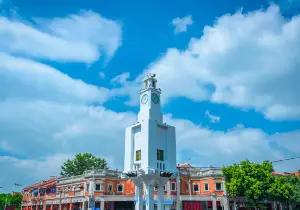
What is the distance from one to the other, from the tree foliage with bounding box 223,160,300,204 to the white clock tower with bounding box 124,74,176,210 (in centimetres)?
2035

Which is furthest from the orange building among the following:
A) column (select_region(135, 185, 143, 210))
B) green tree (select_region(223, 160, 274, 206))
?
column (select_region(135, 185, 143, 210))

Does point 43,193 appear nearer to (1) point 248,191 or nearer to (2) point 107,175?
(2) point 107,175

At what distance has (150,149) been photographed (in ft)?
111

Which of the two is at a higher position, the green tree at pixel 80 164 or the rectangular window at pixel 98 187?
the green tree at pixel 80 164

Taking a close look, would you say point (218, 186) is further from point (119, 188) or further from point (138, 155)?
point (138, 155)

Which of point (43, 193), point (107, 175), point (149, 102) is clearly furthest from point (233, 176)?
point (43, 193)

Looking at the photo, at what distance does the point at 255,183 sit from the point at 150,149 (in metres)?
24.6

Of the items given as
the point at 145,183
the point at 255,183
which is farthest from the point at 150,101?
the point at 255,183

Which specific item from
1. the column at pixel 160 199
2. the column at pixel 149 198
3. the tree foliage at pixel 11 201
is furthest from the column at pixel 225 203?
the tree foliage at pixel 11 201

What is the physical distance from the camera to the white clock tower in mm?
33781

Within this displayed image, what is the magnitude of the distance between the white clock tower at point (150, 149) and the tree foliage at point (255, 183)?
66.8 feet

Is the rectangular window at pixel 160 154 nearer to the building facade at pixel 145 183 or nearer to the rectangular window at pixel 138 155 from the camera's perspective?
the building facade at pixel 145 183

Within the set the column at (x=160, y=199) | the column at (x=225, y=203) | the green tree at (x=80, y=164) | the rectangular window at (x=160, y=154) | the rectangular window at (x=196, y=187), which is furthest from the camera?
the green tree at (x=80, y=164)

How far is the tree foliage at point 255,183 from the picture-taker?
51219mm
